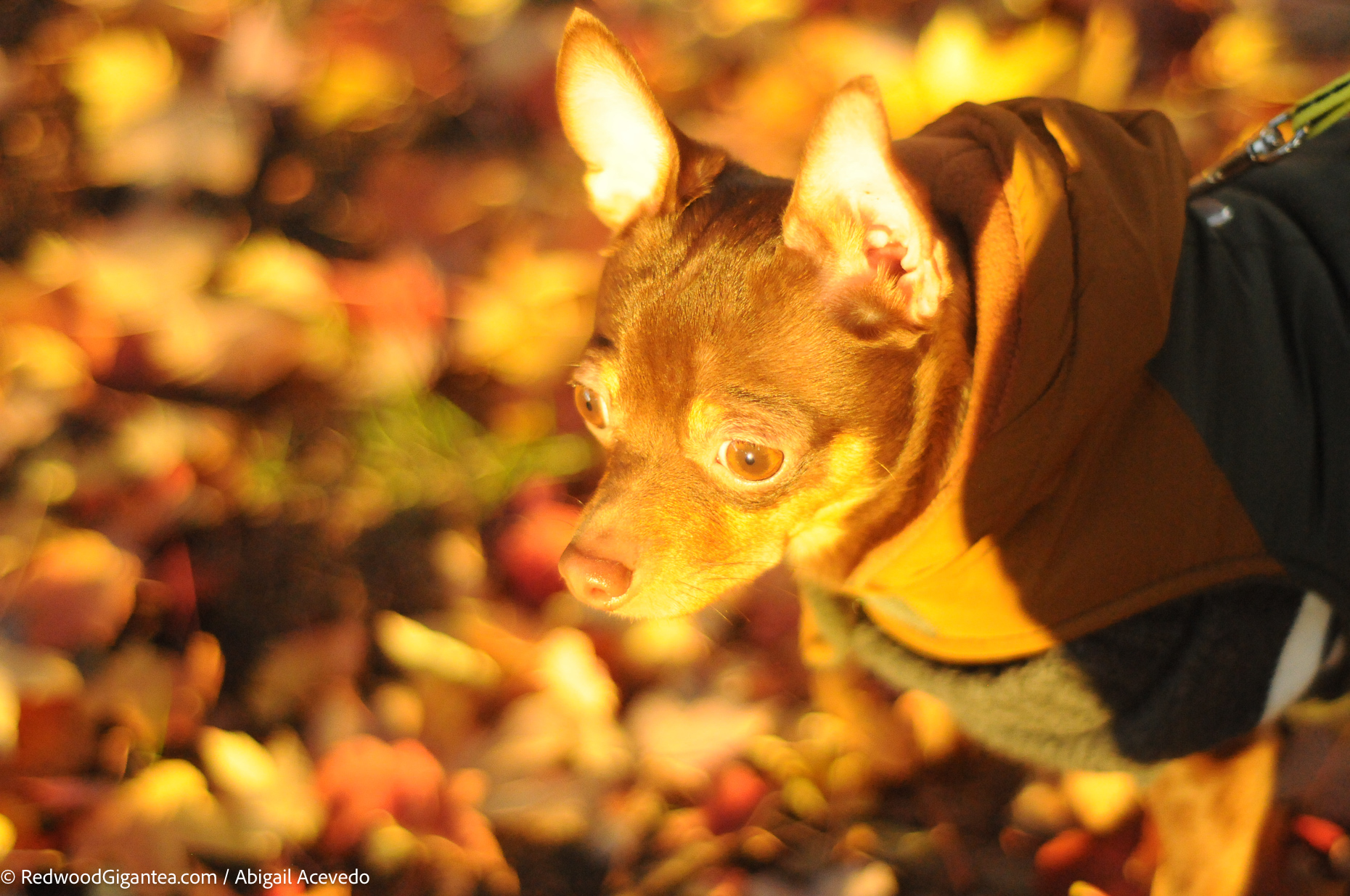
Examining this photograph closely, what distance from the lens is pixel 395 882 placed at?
200 cm

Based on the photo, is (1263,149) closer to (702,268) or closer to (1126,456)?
(1126,456)

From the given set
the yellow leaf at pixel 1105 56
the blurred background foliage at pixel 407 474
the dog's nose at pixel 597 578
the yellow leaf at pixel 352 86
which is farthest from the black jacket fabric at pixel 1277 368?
the yellow leaf at pixel 352 86

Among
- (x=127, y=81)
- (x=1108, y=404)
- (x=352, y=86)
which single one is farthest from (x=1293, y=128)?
(x=127, y=81)

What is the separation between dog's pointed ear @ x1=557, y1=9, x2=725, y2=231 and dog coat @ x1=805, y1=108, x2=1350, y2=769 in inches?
18.2

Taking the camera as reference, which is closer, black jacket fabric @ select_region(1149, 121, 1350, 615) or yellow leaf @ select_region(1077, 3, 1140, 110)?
black jacket fabric @ select_region(1149, 121, 1350, 615)

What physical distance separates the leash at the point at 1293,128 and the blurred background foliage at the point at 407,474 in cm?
86

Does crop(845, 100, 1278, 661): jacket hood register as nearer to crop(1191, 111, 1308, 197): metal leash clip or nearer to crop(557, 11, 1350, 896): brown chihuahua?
crop(557, 11, 1350, 896): brown chihuahua

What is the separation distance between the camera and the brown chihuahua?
1420mm

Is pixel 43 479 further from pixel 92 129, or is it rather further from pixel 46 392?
pixel 92 129

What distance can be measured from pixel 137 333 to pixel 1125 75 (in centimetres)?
324

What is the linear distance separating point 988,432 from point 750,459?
0.39 meters

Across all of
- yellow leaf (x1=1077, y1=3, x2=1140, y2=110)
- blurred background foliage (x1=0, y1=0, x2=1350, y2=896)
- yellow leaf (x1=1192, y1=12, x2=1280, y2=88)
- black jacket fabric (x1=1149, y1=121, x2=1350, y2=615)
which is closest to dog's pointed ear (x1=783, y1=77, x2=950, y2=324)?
black jacket fabric (x1=1149, y1=121, x2=1350, y2=615)

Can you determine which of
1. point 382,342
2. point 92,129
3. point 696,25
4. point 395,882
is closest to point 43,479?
point 382,342

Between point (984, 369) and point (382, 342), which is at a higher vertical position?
point (984, 369)
